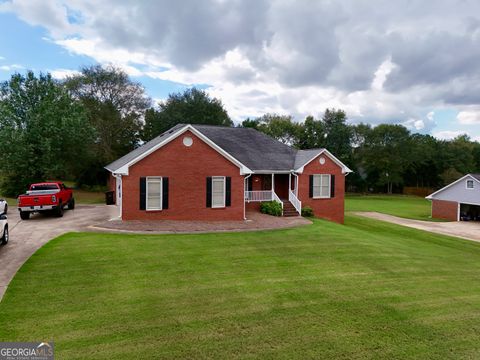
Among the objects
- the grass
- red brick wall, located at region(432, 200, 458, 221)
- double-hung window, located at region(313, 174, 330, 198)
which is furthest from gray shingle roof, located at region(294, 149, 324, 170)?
red brick wall, located at region(432, 200, 458, 221)

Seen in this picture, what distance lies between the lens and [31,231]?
1464 centimetres

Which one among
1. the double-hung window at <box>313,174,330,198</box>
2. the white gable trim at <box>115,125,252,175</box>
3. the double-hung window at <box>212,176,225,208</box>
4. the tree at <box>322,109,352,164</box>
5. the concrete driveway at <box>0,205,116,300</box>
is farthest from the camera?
the tree at <box>322,109,352,164</box>

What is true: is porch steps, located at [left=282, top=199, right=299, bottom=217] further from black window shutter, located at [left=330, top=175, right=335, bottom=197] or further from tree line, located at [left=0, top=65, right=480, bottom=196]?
tree line, located at [left=0, top=65, right=480, bottom=196]

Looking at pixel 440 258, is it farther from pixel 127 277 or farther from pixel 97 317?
pixel 97 317

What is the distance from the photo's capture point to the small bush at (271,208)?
22156 mm

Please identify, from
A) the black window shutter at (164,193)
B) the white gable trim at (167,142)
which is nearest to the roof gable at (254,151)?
the white gable trim at (167,142)

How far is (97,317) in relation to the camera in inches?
267

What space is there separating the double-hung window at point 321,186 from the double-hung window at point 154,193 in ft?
39.7

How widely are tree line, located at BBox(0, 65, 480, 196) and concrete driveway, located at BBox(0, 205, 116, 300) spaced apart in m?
11.1

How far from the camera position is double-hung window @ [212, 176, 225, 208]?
19.3 m

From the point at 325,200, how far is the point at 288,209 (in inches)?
149

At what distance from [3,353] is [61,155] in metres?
30.2

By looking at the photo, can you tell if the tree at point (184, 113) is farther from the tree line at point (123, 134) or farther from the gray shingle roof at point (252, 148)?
the gray shingle roof at point (252, 148)

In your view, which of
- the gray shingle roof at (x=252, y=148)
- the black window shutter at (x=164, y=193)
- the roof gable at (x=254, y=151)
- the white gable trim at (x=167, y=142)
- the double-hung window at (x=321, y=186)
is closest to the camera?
the white gable trim at (x=167, y=142)
